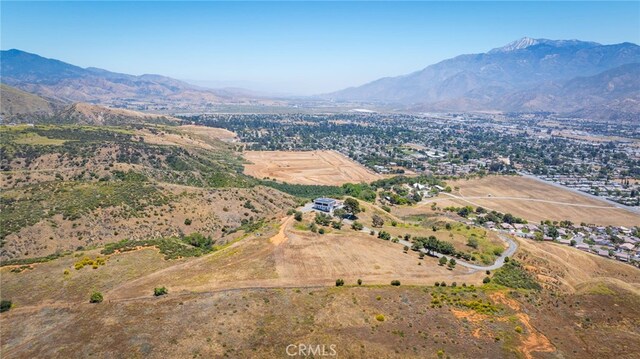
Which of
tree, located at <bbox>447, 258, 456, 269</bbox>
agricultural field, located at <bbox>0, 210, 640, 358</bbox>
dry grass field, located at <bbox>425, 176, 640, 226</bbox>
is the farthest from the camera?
dry grass field, located at <bbox>425, 176, 640, 226</bbox>

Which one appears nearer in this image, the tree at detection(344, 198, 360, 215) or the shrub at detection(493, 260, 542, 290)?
the shrub at detection(493, 260, 542, 290)

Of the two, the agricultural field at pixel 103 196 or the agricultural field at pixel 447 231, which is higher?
the agricultural field at pixel 103 196

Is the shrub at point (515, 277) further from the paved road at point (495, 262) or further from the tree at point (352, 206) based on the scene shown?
the tree at point (352, 206)

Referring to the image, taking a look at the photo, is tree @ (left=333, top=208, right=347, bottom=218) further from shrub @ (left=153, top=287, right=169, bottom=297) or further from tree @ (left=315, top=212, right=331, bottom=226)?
shrub @ (left=153, top=287, right=169, bottom=297)

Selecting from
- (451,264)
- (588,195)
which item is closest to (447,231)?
(451,264)

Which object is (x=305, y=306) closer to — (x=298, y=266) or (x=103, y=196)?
(x=298, y=266)

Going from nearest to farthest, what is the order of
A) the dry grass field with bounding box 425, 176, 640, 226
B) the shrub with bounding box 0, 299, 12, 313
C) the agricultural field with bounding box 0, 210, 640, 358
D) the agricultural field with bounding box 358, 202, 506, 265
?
the agricultural field with bounding box 0, 210, 640, 358 → the shrub with bounding box 0, 299, 12, 313 → the agricultural field with bounding box 358, 202, 506, 265 → the dry grass field with bounding box 425, 176, 640, 226

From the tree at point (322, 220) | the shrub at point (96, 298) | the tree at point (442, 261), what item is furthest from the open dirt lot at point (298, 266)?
the tree at point (322, 220)

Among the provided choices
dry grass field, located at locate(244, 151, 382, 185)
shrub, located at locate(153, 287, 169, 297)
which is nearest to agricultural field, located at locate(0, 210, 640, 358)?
shrub, located at locate(153, 287, 169, 297)
